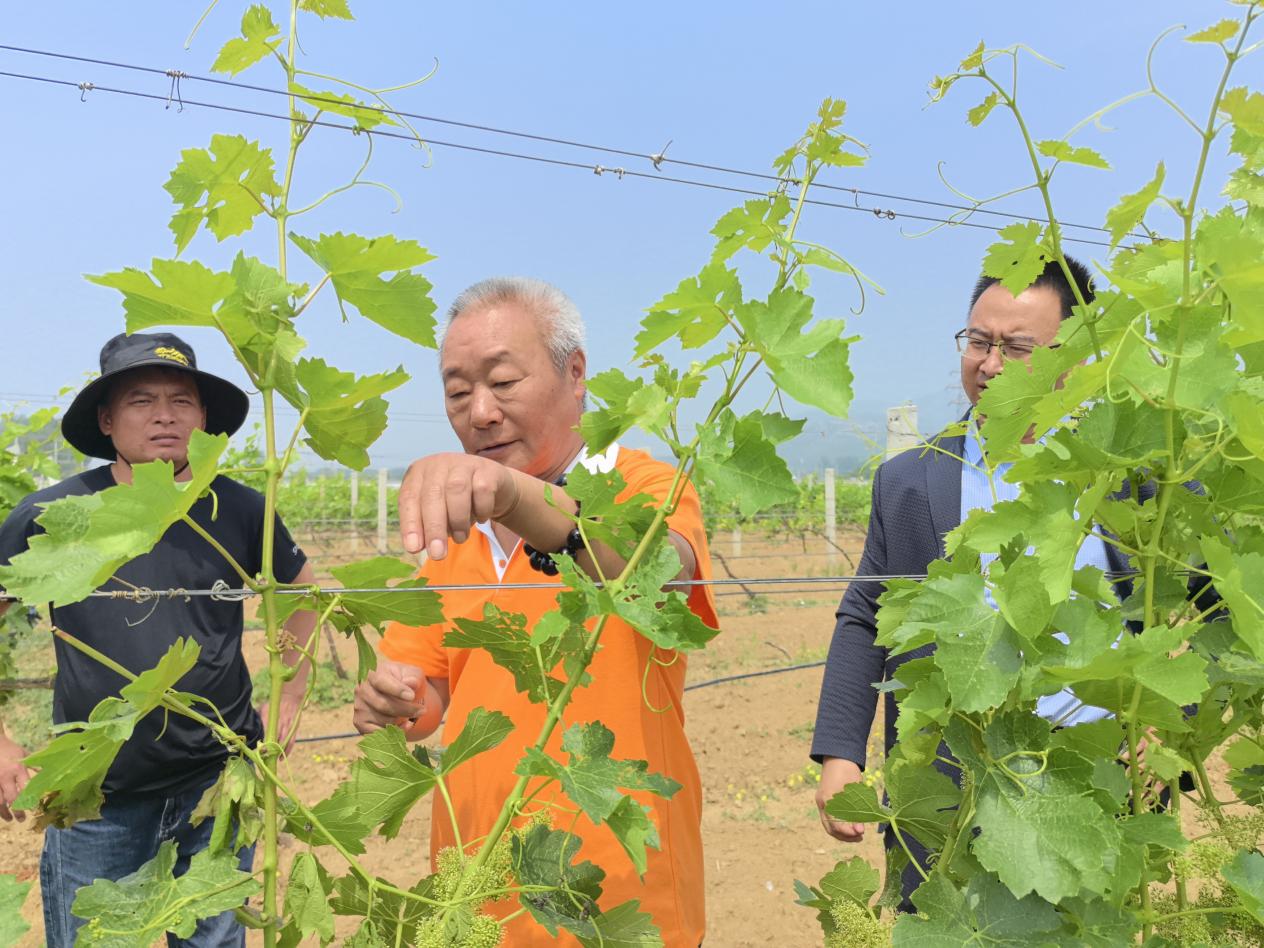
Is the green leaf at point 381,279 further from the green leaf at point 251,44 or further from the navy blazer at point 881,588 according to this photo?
the navy blazer at point 881,588

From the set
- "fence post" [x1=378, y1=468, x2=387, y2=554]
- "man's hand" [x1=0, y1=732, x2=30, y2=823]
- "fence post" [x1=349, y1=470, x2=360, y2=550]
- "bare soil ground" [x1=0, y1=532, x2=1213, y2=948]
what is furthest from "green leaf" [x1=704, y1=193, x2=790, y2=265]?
"fence post" [x1=349, y1=470, x2=360, y2=550]

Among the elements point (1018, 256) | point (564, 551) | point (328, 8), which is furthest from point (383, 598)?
point (1018, 256)

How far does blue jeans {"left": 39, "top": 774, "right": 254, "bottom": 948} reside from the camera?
2855mm

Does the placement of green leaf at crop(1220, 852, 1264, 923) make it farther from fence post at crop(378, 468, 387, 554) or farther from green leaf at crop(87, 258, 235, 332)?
fence post at crop(378, 468, 387, 554)

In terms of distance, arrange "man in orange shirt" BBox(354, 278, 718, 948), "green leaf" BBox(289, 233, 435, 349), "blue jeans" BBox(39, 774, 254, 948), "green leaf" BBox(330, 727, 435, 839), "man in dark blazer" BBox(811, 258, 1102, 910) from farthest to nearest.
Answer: "blue jeans" BBox(39, 774, 254, 948), "man in dark blazer" BBox(811, 258, 1102, 910), "man in orange shirt" BBox(354, 278, 718, 948), "green leaf" BBox(330, 727, 435, 839), "green leaf" BBox(289, 233, 435, 349)

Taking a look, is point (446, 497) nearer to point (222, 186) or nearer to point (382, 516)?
point (222, 186)

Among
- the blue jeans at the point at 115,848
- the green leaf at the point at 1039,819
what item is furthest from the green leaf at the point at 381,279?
the blue jeans at the point at 115,848

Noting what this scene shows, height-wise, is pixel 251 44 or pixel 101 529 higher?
pixel 251 44

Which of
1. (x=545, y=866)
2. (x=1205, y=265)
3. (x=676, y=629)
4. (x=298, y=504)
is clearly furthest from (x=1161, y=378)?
(x=298, y=504)

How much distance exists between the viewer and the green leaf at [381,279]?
1.10m

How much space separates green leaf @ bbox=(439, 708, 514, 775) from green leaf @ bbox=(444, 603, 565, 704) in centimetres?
5

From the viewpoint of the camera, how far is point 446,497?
118cm

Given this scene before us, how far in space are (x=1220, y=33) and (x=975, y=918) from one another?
960 millimetres

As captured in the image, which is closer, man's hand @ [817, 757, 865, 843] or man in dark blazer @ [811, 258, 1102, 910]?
man's hand @ [817, 757, 865, 843]
